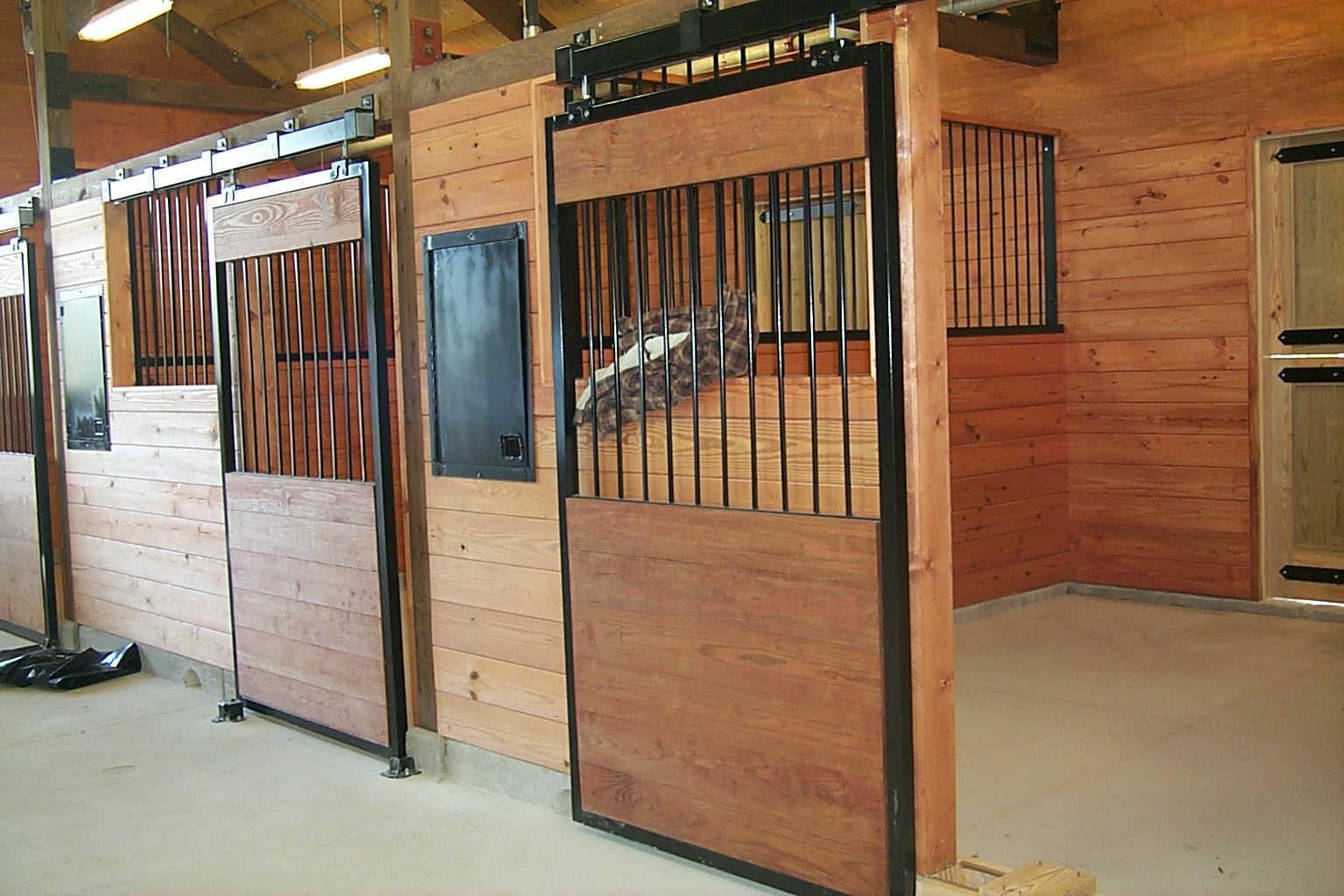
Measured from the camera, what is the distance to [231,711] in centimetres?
426

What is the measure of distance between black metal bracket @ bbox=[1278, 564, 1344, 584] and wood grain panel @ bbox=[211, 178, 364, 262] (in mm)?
3785

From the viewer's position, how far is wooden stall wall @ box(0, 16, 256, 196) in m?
7.92

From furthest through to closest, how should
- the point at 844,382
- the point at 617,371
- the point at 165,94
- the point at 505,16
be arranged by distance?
1. the point at 505,16
2. the point at 165,94
3. the point at 617,371
4. the point at 844,382

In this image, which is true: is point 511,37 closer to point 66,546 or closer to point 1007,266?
point 1007,266

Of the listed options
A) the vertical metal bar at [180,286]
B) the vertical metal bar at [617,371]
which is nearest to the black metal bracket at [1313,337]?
the vertical metal bar at [617,371]

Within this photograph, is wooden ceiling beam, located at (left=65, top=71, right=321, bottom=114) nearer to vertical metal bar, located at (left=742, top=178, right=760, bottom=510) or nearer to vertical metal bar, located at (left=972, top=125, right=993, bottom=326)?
vertical metal bar, located at (left=972, top=125, right=993, bottom=326)

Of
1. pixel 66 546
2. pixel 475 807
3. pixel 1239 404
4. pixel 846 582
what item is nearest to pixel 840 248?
pixel 846 582

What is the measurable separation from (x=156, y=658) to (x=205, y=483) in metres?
0.86

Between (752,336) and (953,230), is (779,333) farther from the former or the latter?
(953,230)

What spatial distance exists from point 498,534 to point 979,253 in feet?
9.35

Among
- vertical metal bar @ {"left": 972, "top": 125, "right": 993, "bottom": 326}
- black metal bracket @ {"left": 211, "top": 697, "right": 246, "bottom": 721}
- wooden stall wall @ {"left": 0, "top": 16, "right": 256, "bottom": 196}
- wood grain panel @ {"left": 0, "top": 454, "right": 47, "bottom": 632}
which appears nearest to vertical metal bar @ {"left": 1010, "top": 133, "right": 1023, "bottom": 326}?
vertical metal bar @ {"left": 972, "top": 125, "right": 993, "bottom": 326}

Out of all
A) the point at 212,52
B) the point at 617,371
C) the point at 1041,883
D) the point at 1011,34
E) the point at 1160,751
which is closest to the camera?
the point at 1041,883

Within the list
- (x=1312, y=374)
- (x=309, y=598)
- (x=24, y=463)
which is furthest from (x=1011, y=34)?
(x=24, y=463)

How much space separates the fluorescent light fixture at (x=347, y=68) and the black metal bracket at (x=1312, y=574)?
16.8ft
